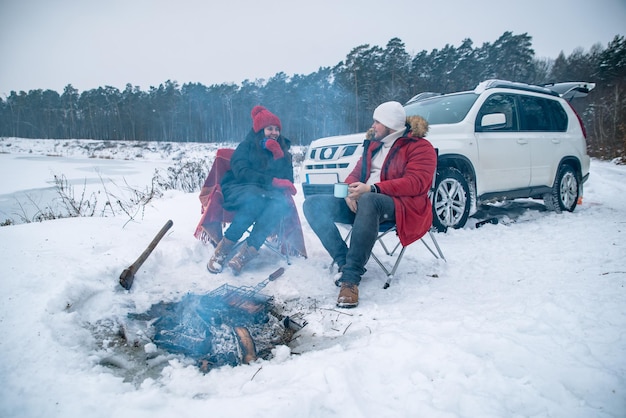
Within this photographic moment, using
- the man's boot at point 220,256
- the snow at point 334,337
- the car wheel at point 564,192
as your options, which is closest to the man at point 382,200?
the snow at point 334,337

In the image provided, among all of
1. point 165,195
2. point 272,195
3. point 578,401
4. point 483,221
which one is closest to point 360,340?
point 578,401

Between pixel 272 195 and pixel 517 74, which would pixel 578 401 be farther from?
pixel 517 74

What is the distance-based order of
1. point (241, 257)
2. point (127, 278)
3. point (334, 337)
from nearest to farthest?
point (334, 337), point (127, 278), point (241, 257)

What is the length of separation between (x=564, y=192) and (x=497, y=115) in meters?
2.51

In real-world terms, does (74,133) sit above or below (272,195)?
above

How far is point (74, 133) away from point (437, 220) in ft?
211

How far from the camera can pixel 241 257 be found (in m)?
3.00

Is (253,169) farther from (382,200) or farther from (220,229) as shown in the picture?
(382,200)

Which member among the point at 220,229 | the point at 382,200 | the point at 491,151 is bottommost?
the point at 220,229

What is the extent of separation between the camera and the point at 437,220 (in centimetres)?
418

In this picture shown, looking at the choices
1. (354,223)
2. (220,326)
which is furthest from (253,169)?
(220,326)

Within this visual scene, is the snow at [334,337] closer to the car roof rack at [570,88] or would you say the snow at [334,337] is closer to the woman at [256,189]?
the woman at [256,189]

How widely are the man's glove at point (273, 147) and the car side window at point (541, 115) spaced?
403 centimetres

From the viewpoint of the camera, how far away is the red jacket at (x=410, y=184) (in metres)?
2.57
